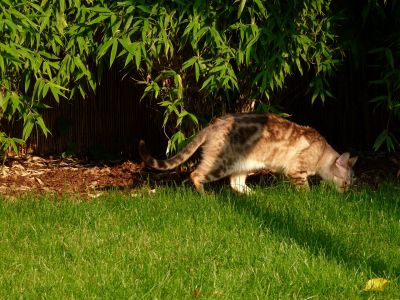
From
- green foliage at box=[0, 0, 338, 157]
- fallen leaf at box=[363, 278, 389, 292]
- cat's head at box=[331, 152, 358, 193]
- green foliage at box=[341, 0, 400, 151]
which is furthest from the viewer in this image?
cat's head at box=[331, 152, 358, 193]

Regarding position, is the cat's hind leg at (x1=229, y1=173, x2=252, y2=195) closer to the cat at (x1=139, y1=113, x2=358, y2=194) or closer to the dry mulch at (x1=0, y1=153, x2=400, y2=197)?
the cat at (x1=139, y1=113, x2=358, y2=194)

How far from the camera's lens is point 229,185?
8.70 m

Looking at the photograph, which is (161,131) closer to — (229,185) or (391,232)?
(229,185)

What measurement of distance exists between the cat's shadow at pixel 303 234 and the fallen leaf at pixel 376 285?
0.83 ft

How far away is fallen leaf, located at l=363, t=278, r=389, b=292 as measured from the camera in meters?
4.87

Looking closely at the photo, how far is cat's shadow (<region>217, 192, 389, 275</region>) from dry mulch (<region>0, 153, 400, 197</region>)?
2112mm

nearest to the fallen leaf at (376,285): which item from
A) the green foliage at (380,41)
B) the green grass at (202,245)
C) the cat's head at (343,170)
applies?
the green grass at (202,245)

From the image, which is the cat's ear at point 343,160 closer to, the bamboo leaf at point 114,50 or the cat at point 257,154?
the cat at point 257,154

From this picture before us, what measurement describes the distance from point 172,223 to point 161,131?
14.6 feet

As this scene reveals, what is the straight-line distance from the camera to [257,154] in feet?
27.2

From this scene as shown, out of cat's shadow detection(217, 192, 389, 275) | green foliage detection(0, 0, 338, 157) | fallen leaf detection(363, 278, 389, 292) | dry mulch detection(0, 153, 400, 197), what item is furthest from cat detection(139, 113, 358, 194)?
fallen leaf detection(363, 278, 389, 292)

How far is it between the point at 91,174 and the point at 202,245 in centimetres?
406

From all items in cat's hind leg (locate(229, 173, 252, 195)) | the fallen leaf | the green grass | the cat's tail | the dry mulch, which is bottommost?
the dry mulch

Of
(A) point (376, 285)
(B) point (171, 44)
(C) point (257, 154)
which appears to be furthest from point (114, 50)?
(A) point (376, 285)
